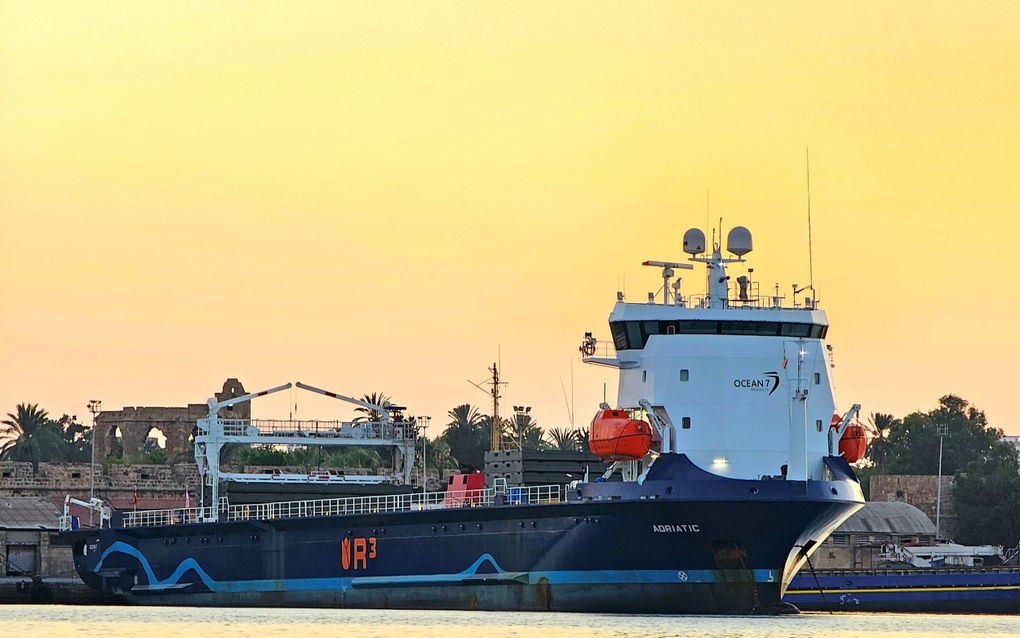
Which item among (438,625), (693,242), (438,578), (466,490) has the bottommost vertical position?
(438,625)

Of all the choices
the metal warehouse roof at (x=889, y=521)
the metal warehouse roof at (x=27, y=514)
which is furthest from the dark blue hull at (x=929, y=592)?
the metal warehouse roof at (x=27, y=514)

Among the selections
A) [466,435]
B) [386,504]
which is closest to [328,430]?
[386,504]

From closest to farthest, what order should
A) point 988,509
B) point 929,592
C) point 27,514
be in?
point 929,592, point 27,514, point 988,509

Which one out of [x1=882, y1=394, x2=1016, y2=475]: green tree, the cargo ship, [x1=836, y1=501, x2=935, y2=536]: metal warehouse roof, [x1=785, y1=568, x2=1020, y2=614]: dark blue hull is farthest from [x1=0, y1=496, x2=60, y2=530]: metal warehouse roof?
[x1=882, y1=394, x2=1016, y2=475]: green tree

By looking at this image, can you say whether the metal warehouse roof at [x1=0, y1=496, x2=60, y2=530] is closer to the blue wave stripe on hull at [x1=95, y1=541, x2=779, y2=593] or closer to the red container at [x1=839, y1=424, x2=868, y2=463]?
the blue wave stripe on hull at [x1=95, y1=541, x2=779, y2=593]

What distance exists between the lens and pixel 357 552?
73938mm

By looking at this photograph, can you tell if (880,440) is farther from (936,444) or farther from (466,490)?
(466,490)

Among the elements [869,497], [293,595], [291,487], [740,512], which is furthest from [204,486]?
[869,497]

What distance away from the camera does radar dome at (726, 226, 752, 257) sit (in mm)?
71438

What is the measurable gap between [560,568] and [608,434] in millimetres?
4624

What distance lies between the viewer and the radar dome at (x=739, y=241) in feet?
234

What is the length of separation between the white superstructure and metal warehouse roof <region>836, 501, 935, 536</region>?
41.1 metres

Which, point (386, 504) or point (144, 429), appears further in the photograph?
point (144, 429)

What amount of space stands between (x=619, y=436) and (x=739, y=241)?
8940 millimetres
